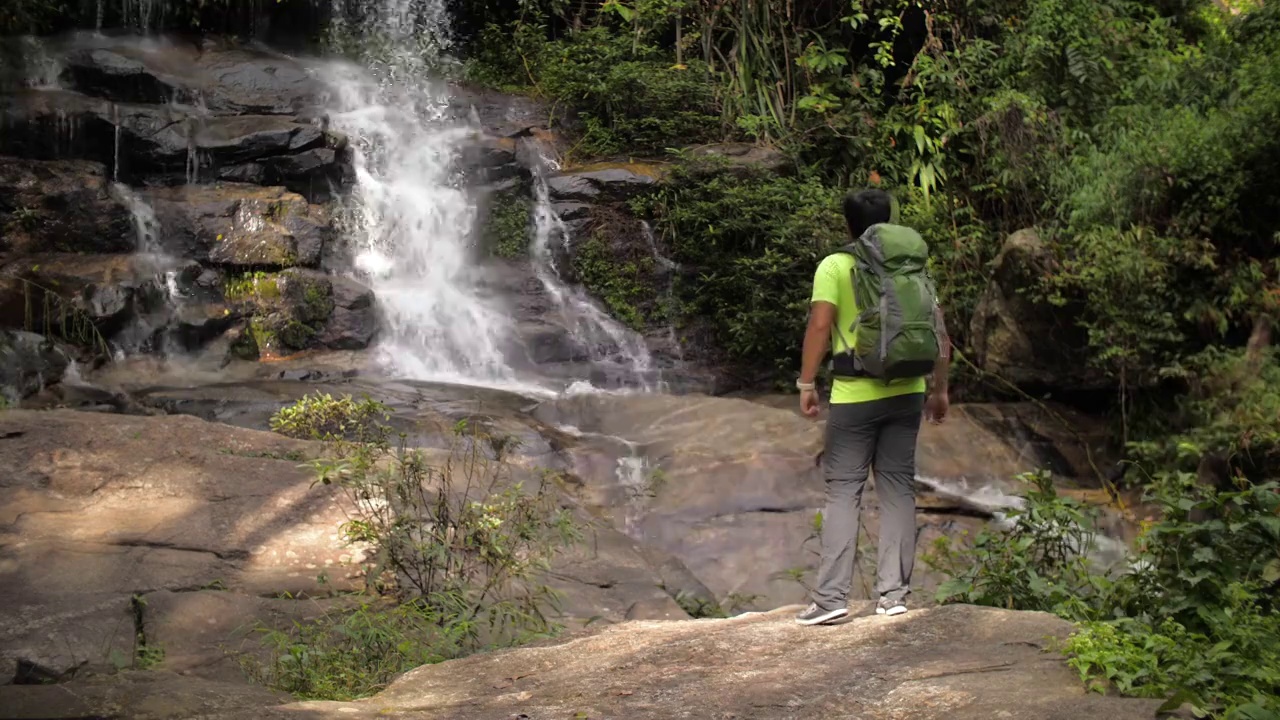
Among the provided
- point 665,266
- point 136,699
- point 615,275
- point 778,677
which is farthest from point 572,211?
point 136,699

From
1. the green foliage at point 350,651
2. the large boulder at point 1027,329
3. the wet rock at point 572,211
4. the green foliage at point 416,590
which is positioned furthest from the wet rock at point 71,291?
the large boulder at point 1027,329

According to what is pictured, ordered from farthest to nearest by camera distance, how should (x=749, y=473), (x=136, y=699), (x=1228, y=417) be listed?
1. (x=749, y=473)
2. (x=1228, y=417)
3. (x=136, y=699)

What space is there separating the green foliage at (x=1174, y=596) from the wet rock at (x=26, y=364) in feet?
26.3

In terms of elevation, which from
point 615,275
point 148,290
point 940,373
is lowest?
point 148,290

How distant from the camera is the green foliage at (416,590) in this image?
4.64 meters

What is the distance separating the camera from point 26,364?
9820mm

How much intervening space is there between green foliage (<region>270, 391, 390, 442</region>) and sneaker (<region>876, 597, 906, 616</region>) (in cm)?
490

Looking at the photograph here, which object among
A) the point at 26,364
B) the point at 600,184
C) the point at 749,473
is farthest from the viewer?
the point at 600,184

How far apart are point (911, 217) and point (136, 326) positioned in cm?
841

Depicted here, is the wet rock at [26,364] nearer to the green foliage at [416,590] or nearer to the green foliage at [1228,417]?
the green foliage at [416,590]

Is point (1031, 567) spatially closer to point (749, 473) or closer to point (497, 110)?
point (749, 473)

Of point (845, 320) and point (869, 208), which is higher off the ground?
point (869, 208)

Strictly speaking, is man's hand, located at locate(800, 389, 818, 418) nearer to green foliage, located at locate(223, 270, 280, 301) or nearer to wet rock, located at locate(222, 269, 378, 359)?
wet rock, located at locate(222, 269, 378, 359)

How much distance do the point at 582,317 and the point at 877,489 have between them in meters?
8.57
